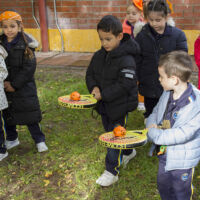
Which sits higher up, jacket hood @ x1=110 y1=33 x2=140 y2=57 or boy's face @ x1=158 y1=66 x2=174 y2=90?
jacket hood @ x1=110 y1=33 x2=140 y2=57

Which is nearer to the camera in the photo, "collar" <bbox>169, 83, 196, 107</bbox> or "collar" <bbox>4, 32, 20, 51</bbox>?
"collar" <bbox>169, 83, 196, 107</bbox>

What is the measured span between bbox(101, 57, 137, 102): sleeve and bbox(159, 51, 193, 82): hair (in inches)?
23.5

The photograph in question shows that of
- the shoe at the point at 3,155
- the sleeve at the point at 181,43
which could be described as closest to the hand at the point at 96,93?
the sleeve at the point at 181,43

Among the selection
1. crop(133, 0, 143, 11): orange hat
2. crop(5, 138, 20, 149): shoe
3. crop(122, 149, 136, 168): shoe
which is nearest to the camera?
crop(122, 149, 136, 168): shoe

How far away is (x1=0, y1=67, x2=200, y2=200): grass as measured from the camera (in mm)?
2848

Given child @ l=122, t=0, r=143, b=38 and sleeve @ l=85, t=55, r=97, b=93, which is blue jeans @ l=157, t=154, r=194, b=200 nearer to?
sleeve @ l=85, t=55, r=97, b=93

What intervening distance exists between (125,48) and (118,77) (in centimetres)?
27

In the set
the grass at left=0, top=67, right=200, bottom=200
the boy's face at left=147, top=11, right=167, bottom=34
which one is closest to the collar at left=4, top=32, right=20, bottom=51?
the grass at left=0, top=67, right=200, bottom=200

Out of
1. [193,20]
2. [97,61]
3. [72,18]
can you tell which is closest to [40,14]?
[72,18]

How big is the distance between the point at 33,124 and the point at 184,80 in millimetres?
2088

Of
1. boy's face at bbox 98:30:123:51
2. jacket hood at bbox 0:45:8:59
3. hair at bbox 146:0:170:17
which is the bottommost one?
jacket hood at bbox 0:45:8:59

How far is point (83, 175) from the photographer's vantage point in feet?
10.2

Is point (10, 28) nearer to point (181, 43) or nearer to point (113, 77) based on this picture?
point (113, 77)

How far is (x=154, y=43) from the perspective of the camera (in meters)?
3.25
